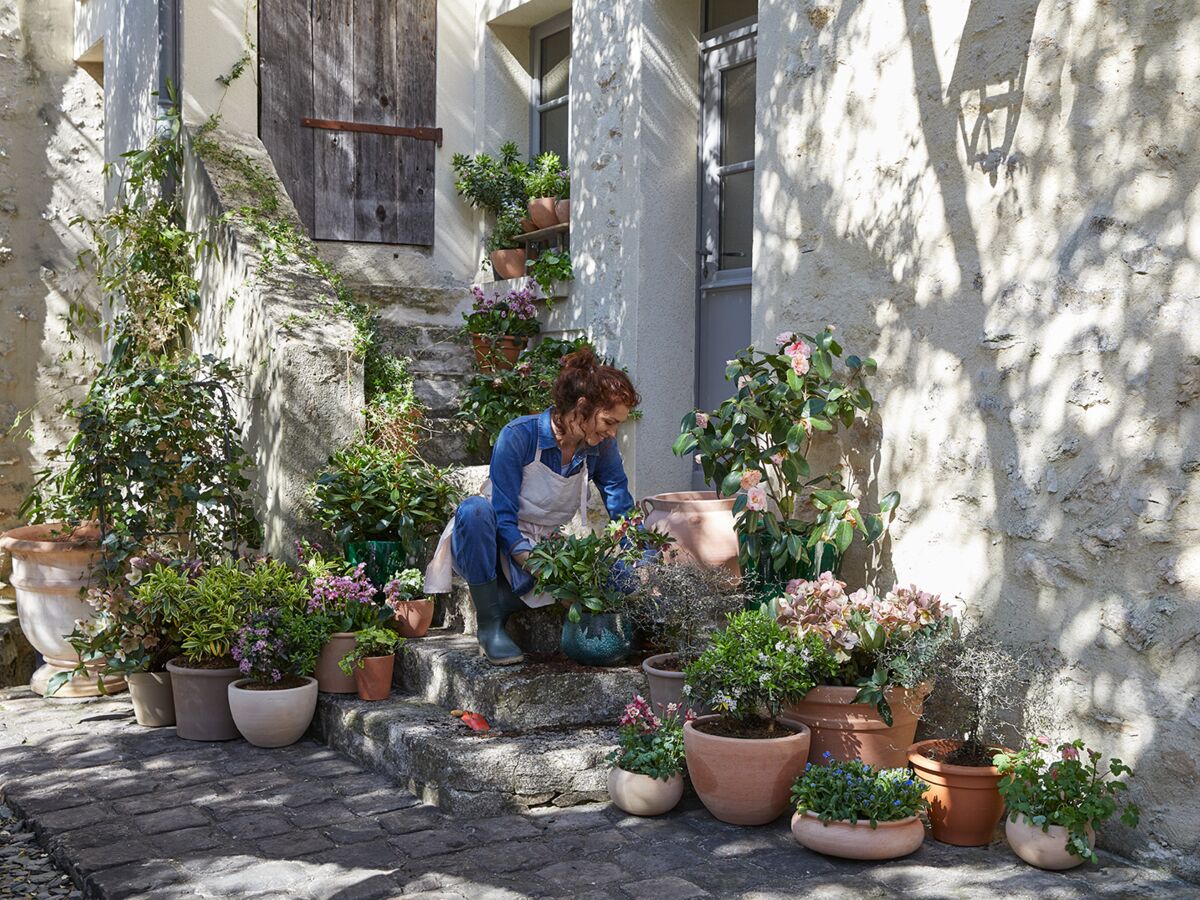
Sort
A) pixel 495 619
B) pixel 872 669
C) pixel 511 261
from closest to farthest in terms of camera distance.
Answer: pixel 872 669, pixel 495 619, pixel 511 261

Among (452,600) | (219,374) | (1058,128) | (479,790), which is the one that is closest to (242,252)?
(219,374)

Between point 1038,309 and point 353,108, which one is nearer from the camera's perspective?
point 1038,309

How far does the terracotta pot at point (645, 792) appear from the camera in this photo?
4113 mm

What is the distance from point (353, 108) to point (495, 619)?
412 cm

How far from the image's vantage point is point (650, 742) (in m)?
4.23

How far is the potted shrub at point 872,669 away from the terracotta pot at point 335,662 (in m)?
1.96

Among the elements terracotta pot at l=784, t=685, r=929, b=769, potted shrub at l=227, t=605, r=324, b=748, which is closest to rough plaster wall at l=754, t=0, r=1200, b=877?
terracotta pot at l=784, t=685, r=929, b=769

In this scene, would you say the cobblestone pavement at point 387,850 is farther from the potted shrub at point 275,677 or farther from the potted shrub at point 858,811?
the potted shrub at point 275,677

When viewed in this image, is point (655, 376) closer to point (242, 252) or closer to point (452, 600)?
point (452, 600)

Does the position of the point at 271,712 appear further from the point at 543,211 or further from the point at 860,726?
the point at 543,211

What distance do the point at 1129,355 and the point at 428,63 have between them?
5.45 metres

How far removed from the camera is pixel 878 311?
4668mm

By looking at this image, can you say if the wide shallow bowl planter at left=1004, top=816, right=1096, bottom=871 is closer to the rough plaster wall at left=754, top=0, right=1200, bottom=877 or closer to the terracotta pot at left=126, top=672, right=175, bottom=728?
the rough plaster wall at left=754, top=0, right=1200, bottom=877

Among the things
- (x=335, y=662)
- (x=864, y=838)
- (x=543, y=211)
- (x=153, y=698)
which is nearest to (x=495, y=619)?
→ (x=335, y=662)
